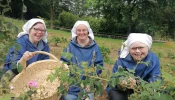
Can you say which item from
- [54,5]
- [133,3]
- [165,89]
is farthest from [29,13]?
[165,89]

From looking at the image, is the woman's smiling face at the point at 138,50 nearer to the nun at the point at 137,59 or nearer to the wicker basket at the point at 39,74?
the nun at the point at 137,59

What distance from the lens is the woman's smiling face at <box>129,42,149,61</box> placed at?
112 inches

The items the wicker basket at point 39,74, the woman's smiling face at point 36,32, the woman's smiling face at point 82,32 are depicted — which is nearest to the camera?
the wicker basket at point 39,74

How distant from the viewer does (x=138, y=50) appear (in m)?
2.85

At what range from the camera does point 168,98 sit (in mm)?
1496

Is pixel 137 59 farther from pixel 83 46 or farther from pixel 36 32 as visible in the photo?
pixel 36 32

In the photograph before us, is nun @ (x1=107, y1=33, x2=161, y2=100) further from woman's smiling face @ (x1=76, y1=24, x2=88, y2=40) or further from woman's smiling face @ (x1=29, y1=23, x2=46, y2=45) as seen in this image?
woman's smiling face @ (x1=29, y1=23, x2=46, y2=45)

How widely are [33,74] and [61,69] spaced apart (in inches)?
45.8

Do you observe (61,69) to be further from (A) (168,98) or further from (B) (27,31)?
(B) (27,31)

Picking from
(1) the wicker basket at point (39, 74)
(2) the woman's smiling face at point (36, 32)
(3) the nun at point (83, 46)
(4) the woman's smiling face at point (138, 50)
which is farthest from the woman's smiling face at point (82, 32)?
(4) the woman's smiling face at point (138, 50)

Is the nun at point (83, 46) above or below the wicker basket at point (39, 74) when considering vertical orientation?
above

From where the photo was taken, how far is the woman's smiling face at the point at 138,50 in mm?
2848

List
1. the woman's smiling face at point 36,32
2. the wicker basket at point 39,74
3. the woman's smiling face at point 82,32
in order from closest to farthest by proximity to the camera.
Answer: the wicker basket at point 39,74 < the woman's smiling face at point 36,32 < the woman's smiling face at point 82,32

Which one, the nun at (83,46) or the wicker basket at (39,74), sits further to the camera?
the nun at (83,46)
